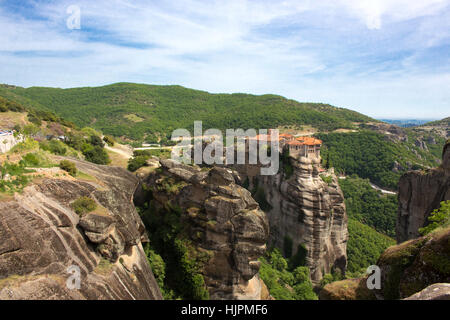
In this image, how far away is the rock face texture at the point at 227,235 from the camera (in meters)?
17.2

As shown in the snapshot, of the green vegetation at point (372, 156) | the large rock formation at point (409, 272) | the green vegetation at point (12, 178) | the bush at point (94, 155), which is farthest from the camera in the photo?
the green vegetation at point (372, 156)

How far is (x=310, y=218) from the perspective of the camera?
28.8 m

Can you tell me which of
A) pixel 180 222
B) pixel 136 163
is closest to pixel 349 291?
pixel 180 222

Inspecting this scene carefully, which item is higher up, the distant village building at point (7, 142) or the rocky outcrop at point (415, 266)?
the distant village building at point (7, 142)

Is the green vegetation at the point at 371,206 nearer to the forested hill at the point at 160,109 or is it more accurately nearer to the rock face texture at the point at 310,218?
the rock face texture at the point at 310,218

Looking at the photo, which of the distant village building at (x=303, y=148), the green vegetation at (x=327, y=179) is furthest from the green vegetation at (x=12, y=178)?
the green vegetation at (x=327, y=179)

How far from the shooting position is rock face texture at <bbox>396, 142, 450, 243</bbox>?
19719 mm

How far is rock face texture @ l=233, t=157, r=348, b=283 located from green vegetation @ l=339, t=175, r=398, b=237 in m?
20.6

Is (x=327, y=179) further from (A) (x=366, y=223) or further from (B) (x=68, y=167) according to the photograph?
(B) (x=68, y=167)

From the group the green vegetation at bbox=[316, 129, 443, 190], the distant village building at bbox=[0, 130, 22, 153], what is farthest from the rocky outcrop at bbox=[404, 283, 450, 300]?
the green vegetation at bbox=[316, 129, 443, 190]

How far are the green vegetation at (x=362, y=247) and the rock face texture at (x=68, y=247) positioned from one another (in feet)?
98.7

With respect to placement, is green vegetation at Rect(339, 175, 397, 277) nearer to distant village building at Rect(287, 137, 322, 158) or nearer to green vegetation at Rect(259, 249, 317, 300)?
green vegetation at Rect(259, 249, 317, 300)

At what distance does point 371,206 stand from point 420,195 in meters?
30.9
